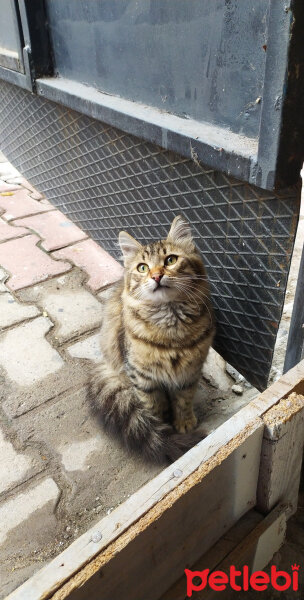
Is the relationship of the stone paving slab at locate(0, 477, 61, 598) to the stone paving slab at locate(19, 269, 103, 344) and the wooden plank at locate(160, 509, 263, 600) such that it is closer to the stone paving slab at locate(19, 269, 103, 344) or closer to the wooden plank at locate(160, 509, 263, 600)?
the wooden plank at locate(160, 509, 263, 600)

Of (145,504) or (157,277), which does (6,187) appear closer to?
(157,277)

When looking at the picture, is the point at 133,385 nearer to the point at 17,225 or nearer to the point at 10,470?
the point at 10,470

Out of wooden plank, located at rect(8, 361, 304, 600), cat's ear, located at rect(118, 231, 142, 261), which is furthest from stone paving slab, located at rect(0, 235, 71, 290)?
wooden plank, located at rect(8, 361, 304, 600)

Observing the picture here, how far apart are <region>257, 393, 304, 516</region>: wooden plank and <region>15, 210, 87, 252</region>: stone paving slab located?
237cm

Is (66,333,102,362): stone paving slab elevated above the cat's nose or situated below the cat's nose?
below

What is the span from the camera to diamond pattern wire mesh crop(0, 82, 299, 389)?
5.99ft

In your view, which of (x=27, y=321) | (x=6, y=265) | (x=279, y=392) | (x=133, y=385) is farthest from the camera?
(x=6, y=265)

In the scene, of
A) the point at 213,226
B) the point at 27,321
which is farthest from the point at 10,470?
the point at 213,226

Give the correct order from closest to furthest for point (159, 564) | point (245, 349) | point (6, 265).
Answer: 1. point (159, 564)
2. point (245, 349)
3. point (6, 265)

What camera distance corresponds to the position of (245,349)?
7.11 feet

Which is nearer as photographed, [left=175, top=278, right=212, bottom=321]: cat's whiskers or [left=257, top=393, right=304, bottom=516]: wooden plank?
[left=257, top=393, right=304, bottom=516]: wooden plank

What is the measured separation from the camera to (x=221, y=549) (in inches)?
56.6

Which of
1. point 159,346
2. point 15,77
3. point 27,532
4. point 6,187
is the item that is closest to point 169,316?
point 159,346

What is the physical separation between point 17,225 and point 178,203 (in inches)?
72.1
